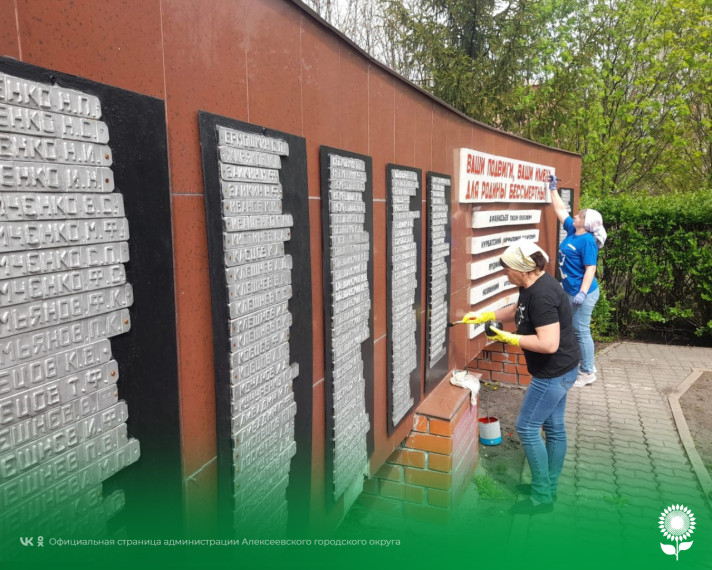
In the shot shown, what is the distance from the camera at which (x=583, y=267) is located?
257 inches

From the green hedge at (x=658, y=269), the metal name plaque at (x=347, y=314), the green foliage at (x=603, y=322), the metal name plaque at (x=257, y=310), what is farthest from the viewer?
the green foliage at (x=603, y=322)

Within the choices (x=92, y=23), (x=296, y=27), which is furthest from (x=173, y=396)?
(x=296, y=27)

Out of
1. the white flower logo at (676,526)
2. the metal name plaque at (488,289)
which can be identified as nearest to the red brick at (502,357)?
the metal name plaque at (488,289)

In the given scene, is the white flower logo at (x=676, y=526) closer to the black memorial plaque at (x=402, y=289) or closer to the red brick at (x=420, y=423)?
the red brick at (x=420, y=423)

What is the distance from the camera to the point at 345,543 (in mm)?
2709

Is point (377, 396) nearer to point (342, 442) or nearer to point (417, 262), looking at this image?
point (342, 442)

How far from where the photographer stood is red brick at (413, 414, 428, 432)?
154 inches

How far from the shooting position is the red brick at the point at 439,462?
3844 millimetres

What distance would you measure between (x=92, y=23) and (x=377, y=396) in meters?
2.40

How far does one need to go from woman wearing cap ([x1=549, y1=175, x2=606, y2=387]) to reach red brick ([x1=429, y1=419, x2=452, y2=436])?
3.07 meters

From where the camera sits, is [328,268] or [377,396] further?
[377,396]

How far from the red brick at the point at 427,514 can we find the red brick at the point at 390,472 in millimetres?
188

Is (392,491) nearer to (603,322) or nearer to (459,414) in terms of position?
(459,414)

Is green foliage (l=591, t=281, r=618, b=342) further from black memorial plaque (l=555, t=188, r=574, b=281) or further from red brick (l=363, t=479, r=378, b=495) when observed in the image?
red brick (l=363, t=479, r=378, b=495)
